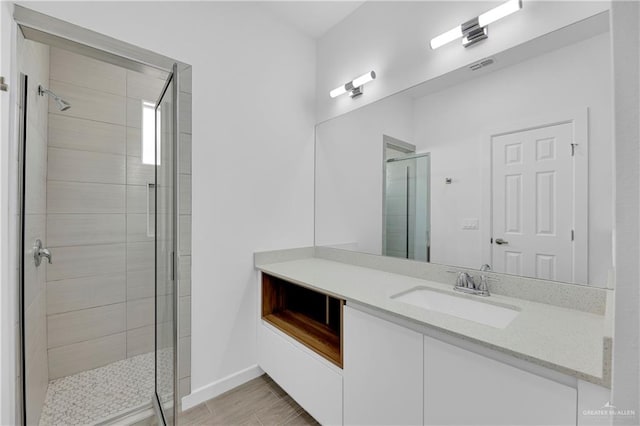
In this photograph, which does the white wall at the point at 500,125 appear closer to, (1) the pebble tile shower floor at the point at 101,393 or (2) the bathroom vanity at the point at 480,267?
(2) the bathroom vanity at the point at 480,267

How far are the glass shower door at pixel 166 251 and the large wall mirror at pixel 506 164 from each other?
1.28 metres

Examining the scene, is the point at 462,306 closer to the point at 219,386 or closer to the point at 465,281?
the point at 465,281

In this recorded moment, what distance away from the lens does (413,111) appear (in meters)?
1.68

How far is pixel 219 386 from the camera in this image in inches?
69.6

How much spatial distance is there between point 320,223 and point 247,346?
1102 millimetres

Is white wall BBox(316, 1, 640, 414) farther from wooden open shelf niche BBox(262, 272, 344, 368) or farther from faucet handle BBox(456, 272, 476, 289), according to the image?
wooden open shelf niche BBox(262, 272, 344, 368)

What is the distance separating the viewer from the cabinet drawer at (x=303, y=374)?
52.7 inches

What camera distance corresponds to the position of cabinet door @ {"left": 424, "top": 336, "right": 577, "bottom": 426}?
731mm

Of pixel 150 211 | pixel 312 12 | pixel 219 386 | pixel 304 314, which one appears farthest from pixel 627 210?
pixel 150 211

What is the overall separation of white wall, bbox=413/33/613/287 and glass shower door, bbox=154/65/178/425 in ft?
4.82

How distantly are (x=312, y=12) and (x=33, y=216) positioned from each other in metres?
2.23

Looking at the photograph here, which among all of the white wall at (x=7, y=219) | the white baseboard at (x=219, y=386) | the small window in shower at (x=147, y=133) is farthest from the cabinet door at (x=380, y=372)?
the small window in shower at (x=147, y=133)

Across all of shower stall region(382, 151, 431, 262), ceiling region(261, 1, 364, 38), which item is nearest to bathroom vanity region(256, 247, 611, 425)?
shower stall region(382, 151, 431, 262)

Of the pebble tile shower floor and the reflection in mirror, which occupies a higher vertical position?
the reflection in mirror
